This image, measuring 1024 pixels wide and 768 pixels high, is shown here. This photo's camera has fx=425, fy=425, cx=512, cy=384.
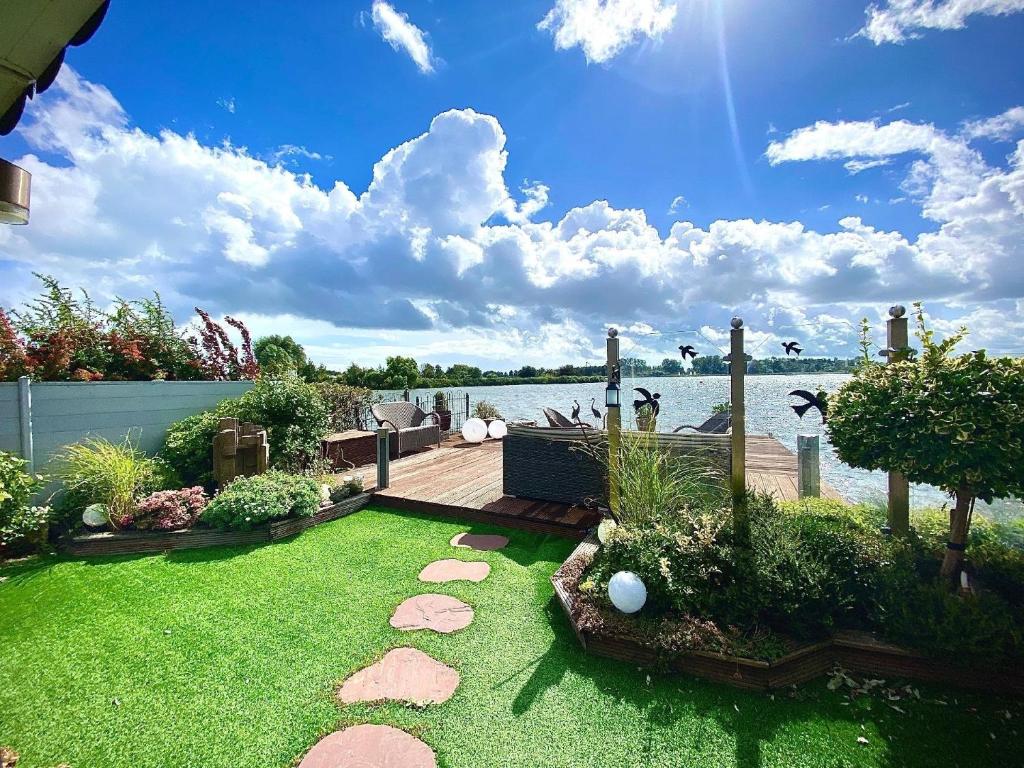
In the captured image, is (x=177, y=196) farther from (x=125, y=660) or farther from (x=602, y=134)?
(x=602, y=134)

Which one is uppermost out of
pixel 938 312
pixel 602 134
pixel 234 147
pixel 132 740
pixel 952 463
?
pixel 602 134

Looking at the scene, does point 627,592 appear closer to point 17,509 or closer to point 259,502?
point 259,502

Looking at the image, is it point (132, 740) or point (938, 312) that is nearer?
Answer: point (132, 740)

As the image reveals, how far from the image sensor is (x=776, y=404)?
12.6ft

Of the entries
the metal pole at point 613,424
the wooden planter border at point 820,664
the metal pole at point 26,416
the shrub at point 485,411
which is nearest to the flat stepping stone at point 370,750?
the wooden planter border at point 820,664

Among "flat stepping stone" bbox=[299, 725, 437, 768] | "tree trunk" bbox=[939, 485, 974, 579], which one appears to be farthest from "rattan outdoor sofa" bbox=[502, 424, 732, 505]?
"flat stepping stone" bbox=[299, 725, 437, 768]

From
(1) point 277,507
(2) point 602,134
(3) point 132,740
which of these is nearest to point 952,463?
(3) point 132,740

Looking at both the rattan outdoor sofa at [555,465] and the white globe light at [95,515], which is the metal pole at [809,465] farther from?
the white globe light at [95,515]

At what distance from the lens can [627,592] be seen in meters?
2.80

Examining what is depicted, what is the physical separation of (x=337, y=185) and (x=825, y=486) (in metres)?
9.61

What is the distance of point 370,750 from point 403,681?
1.55 ft

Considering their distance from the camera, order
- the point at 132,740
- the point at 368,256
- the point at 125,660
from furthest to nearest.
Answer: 1. the point at 368,256
2. the point at 125,660
3. the point at 132,740

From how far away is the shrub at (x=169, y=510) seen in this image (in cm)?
451

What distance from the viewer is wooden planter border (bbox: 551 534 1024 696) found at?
2.41 metres
